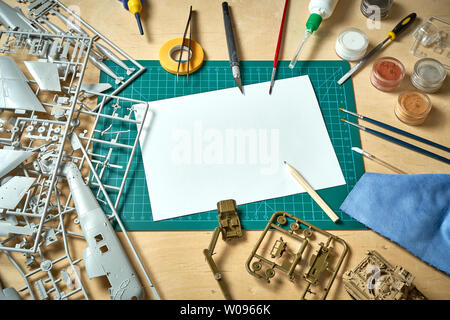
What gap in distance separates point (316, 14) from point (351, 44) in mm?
170

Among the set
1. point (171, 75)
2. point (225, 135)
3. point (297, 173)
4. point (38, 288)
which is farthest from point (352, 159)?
point (38, 288)

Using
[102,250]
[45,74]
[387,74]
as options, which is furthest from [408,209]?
[45,74]

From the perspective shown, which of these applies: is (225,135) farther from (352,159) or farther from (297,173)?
(352,159)

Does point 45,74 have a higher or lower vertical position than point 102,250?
higher

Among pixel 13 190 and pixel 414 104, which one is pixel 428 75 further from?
pixel 13 190

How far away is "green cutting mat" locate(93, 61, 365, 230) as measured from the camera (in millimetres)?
1137

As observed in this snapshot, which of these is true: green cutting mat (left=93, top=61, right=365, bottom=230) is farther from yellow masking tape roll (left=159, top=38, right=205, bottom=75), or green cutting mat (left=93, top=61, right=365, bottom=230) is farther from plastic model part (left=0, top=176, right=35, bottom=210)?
plastic model part (left=0, top=176, right=35, bottom=210)

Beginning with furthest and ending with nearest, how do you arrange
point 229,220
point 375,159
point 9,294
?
point 375,159
point 229,220
point 9,294

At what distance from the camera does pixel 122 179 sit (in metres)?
1.18

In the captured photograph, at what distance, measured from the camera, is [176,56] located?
1337mm

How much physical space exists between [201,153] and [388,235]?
25.4 inches

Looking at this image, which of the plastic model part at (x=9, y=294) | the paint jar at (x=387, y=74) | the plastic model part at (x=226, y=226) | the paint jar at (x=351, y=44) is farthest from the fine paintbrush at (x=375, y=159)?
A: the plastic model part at (x=9, y=294)

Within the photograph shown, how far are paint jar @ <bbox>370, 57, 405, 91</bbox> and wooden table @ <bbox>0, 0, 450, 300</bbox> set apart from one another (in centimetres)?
3
